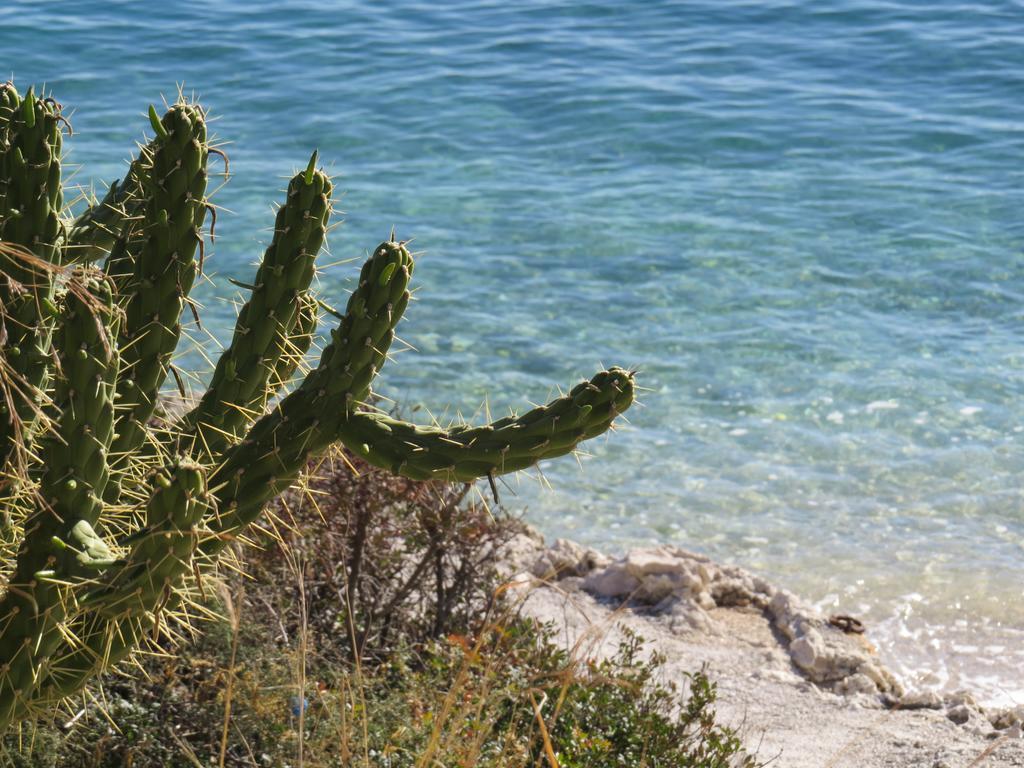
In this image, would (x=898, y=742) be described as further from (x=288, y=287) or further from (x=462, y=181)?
(x=462, y=181)

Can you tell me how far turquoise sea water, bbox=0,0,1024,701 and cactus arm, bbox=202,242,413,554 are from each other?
910mm

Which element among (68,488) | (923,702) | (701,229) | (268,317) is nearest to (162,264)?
(268,317)

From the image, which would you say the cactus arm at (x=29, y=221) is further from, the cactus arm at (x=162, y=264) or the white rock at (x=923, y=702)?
the white rock at (x=923, y=702)

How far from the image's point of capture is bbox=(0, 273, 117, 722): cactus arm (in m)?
2.72

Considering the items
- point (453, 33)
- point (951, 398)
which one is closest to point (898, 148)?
point (951, 398)

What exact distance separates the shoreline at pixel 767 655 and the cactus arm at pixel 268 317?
1353 mm

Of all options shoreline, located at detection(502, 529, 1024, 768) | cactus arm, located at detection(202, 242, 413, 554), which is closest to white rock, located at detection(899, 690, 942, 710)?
shoreline, located at detection(502, 529, 1024, 768)

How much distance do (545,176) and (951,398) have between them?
6.05 metres

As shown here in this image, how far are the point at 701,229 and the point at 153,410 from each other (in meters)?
9.66

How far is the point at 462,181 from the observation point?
45.5 feet

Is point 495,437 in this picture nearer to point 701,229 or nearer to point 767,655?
point 767,655

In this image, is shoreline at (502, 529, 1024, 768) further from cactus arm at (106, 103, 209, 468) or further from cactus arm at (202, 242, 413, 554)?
cactus arm at (106, 103, 209, 468)

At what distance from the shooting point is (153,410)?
10.7ft

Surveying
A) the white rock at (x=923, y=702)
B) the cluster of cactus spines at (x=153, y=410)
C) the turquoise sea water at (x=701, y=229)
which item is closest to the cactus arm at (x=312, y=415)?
the cluster of cactus spines at (x=153, y=410)
